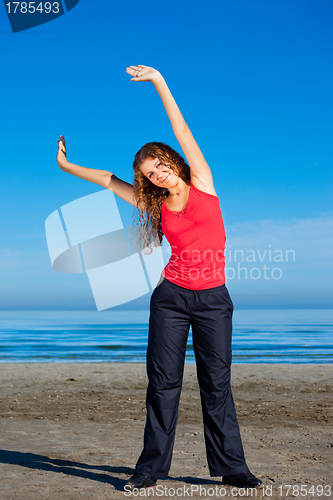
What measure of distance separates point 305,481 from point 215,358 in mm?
1123

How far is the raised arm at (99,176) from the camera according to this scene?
10.6 feet

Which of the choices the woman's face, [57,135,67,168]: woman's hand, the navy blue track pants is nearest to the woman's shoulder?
A: the woman's face

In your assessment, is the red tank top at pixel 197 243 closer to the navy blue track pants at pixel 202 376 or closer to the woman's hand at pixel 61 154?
the navy blue track pants at pixel 202 376

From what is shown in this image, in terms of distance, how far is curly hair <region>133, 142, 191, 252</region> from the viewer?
297 centimetres

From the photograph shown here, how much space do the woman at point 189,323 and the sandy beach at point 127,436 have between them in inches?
7.8

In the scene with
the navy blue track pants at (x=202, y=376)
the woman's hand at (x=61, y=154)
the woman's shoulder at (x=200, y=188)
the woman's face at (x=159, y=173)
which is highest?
the woman's hand at (x=61, y=154)

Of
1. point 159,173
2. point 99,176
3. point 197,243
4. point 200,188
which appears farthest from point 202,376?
point 99,176

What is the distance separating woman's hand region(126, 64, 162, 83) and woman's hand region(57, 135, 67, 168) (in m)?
0.92

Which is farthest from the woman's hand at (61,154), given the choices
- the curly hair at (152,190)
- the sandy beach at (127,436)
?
the sandy beach at (127,436)

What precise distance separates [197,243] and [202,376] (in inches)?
33.7

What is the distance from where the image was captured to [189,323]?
2.94 m

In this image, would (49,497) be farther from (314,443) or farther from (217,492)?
(314,443)

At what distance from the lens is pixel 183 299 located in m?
2.86

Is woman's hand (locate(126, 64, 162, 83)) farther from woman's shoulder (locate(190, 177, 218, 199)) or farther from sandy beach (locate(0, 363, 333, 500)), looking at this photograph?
sandy beach (locate(0, 363, 333, 500))
